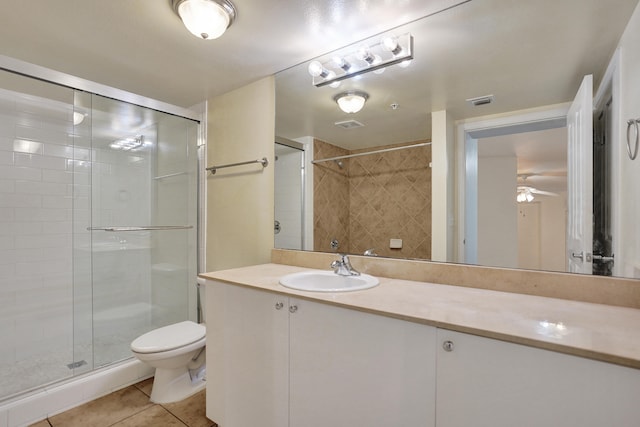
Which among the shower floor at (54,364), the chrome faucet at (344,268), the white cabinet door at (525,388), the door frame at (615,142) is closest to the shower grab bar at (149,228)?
the shower floor at (54,364)

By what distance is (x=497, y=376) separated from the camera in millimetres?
854

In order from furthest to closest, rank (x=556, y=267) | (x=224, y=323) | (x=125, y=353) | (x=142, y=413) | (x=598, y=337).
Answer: (x=125, y=353)
(x=142, y=413)
(x=224, y=323)
(x=556, y=267)
(x=598, y=337)

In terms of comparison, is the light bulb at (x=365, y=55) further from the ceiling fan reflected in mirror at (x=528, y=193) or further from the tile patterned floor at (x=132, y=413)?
the tile patterned floor at (x=132, y=413)

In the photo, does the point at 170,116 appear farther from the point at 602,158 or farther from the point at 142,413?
the point at 602,158

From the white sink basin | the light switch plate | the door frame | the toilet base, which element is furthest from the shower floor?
the door frame

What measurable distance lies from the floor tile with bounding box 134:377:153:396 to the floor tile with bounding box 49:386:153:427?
0.02 metres

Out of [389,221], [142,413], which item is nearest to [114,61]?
[389,221]

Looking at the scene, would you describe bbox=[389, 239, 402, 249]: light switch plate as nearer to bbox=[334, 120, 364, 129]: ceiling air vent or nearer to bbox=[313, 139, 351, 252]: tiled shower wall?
bbox=[313, 139, 351, 252]: tiled shower wall

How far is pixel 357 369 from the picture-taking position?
109 centimetres

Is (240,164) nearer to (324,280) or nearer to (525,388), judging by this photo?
(324,280)

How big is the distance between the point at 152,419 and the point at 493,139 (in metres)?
2.31

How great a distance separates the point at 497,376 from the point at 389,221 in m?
0.94

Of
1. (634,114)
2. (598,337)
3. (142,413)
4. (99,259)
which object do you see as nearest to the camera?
(598,337)

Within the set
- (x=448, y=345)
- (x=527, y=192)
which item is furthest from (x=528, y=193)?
(x=448, y=345)
